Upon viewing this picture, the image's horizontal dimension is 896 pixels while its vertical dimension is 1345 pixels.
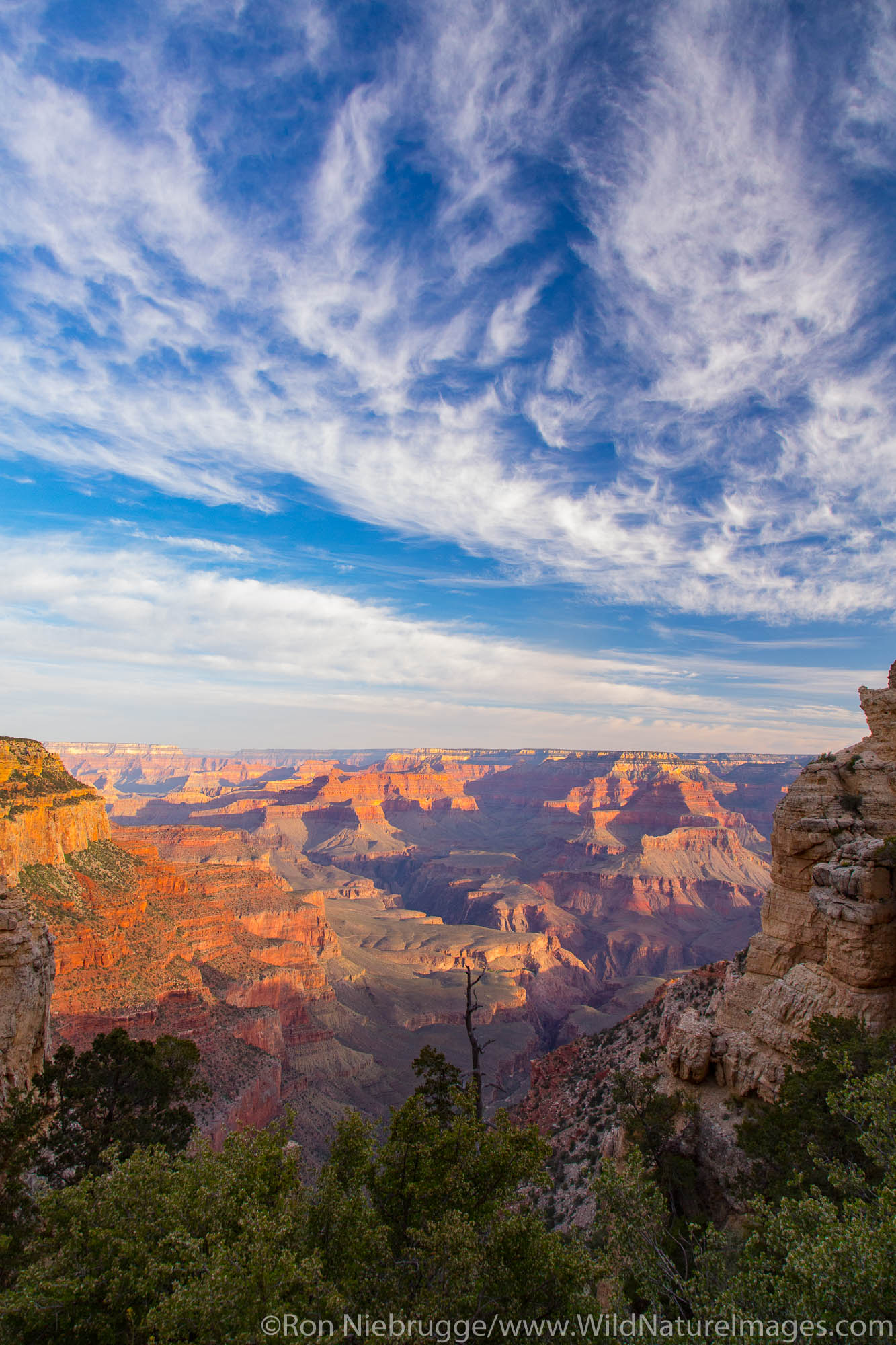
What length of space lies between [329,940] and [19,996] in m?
78.8

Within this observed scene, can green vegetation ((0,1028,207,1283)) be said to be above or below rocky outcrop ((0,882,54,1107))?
below

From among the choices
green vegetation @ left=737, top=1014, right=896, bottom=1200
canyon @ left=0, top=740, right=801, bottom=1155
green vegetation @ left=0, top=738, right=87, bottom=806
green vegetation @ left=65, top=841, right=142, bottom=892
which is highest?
green vegetation @ left=0, top=738, right=87, bottom=806

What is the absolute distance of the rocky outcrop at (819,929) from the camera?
1800 cm

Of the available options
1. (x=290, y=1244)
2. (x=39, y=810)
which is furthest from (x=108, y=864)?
(x=290, y=1244)

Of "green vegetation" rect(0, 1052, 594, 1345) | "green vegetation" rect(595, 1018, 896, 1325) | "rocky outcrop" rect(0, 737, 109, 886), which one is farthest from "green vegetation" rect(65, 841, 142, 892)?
"green vegetation" rect(595, 1018, 896, 1325)

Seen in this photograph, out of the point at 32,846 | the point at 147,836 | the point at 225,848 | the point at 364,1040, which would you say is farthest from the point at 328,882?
the point at 32,846

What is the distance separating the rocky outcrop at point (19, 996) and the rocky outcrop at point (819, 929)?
917 inches

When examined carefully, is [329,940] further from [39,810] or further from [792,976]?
[792,976]

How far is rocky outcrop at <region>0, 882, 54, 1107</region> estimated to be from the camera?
17.9m

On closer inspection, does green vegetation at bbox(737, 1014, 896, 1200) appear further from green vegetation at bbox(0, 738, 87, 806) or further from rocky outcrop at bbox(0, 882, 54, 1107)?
green vegetation at bbox(0, 738, 87, 806)

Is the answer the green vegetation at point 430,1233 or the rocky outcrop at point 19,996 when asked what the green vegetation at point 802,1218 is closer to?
the green vegetation at point 430,1233

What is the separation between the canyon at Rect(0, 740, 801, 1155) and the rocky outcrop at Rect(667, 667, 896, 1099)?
2447cm

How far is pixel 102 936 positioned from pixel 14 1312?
134 feet

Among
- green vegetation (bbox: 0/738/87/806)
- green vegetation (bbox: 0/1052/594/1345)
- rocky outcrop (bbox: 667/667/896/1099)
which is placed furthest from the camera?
green vegetation (bbox: 0/738/87/806)
